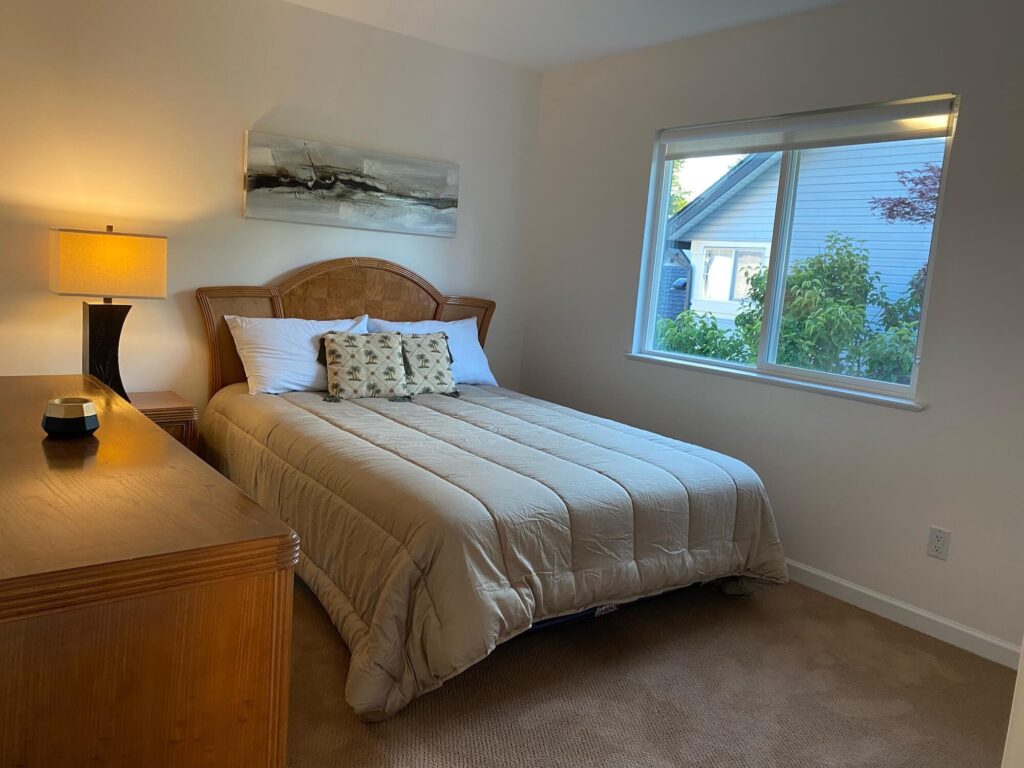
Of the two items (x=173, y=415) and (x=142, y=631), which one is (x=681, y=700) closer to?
(x=142, y=631)

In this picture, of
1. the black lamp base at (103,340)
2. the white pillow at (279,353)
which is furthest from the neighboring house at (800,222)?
the black lamp base at (103,340)

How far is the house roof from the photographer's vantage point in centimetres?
358

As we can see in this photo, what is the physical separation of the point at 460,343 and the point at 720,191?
1551 millimetres

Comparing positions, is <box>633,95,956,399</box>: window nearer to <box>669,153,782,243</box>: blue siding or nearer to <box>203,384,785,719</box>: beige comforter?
<box>669,153,782,243</box>: blue siding

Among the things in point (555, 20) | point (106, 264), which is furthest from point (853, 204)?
point (106, 264)

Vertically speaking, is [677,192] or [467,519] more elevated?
[677,192]

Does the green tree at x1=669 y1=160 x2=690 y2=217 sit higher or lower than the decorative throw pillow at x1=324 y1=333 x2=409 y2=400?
higher

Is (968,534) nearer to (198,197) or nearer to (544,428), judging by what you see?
(544,428)

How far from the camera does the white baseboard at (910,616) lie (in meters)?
2.74

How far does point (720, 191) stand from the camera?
3.78m

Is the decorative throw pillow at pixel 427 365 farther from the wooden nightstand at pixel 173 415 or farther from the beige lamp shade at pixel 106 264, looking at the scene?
the beige lamp shade at pixel 106 264

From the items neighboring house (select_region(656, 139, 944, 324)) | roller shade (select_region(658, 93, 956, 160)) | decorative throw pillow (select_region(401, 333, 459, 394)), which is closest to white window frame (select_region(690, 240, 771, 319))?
neighboring house (select_region(656, 139, 944, 324))

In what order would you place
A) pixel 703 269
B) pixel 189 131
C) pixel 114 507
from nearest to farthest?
pixel 114 507
pixel 189 131
pixel 703 269

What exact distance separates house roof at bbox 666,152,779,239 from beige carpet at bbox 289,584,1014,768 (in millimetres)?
1968
